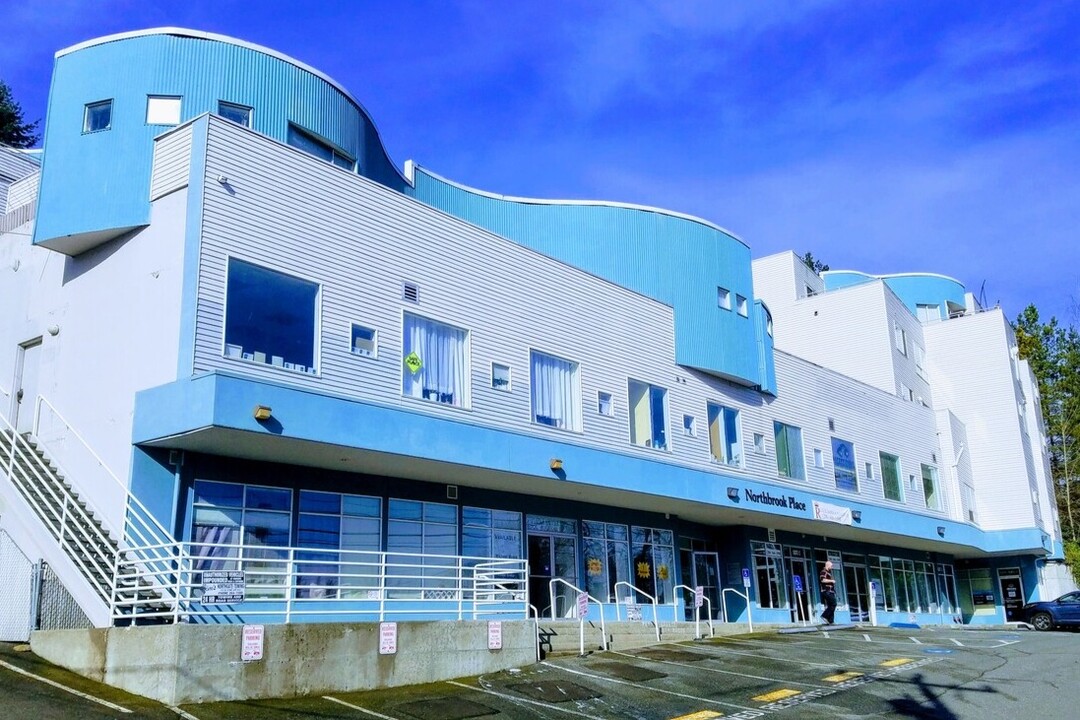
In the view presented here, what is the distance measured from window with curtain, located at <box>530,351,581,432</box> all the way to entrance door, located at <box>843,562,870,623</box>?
1676 centimetres

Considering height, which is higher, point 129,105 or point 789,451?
point 129,105

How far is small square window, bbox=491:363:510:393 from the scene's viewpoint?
21875 mm

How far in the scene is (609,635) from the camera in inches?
802

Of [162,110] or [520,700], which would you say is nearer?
[520,700]

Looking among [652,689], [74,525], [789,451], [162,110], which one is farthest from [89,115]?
[789,451]

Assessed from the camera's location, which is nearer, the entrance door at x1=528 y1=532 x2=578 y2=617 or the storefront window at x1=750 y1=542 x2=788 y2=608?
the entrance door at x1=528 y1=532 x2=578 y2=617

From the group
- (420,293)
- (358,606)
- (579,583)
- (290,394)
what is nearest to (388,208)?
(420,293)

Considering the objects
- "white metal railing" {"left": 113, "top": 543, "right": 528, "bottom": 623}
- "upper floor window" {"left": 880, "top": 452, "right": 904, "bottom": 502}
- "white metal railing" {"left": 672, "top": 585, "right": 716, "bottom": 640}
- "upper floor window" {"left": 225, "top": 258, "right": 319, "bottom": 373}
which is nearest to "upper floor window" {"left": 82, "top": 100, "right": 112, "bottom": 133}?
"upper floor window" {"left": 225, "top": 258, "right": 319, "bottom": 373}

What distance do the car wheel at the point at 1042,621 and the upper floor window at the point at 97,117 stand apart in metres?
31.6

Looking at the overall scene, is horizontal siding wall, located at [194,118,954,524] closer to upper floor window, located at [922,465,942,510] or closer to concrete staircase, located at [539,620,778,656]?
concrete staircase, located at [539,620,778,656]

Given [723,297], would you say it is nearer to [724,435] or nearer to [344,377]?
[724,435]

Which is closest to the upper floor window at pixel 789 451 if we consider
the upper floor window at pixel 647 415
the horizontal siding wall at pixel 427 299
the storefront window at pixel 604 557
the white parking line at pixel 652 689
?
the horizontal siding wall at pixel 427 299

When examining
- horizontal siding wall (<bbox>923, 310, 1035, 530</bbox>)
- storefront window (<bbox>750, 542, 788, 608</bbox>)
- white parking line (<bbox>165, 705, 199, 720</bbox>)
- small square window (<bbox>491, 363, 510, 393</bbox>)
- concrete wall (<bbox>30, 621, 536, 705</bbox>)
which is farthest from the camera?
horizontal siding wall (<bbox>923, 310, 1035, 530</bbox>)

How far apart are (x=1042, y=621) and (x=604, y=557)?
18.2 meters
